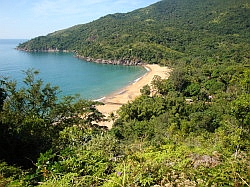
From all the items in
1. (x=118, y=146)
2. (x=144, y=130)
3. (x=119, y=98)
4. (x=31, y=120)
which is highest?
(x=31, y=120)

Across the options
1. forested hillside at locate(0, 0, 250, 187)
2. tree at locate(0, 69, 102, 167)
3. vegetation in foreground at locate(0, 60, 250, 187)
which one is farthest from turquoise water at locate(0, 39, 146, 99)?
tree at locate(0, 69, 102, 167)

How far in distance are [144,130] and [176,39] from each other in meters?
87.9

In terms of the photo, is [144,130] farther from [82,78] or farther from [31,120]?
[82,78]

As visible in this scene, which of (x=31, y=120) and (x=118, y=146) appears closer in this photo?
(x=118, y=146)

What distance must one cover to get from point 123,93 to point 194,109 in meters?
20.1

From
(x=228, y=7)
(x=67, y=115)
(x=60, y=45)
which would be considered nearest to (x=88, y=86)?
(x=67, y=115)

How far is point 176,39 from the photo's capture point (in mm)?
103625

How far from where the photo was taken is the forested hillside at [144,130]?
11.6ft

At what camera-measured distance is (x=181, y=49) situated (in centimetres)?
9325

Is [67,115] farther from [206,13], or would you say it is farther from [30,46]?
[206,13]

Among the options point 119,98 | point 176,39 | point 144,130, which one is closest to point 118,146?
point 144,130

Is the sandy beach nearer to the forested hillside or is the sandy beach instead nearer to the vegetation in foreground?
the forested hillside

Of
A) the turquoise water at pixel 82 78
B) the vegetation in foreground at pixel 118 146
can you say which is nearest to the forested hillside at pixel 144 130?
the vegetation in foreground at pixel 118 146

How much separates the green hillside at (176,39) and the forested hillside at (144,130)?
753 millimetres
